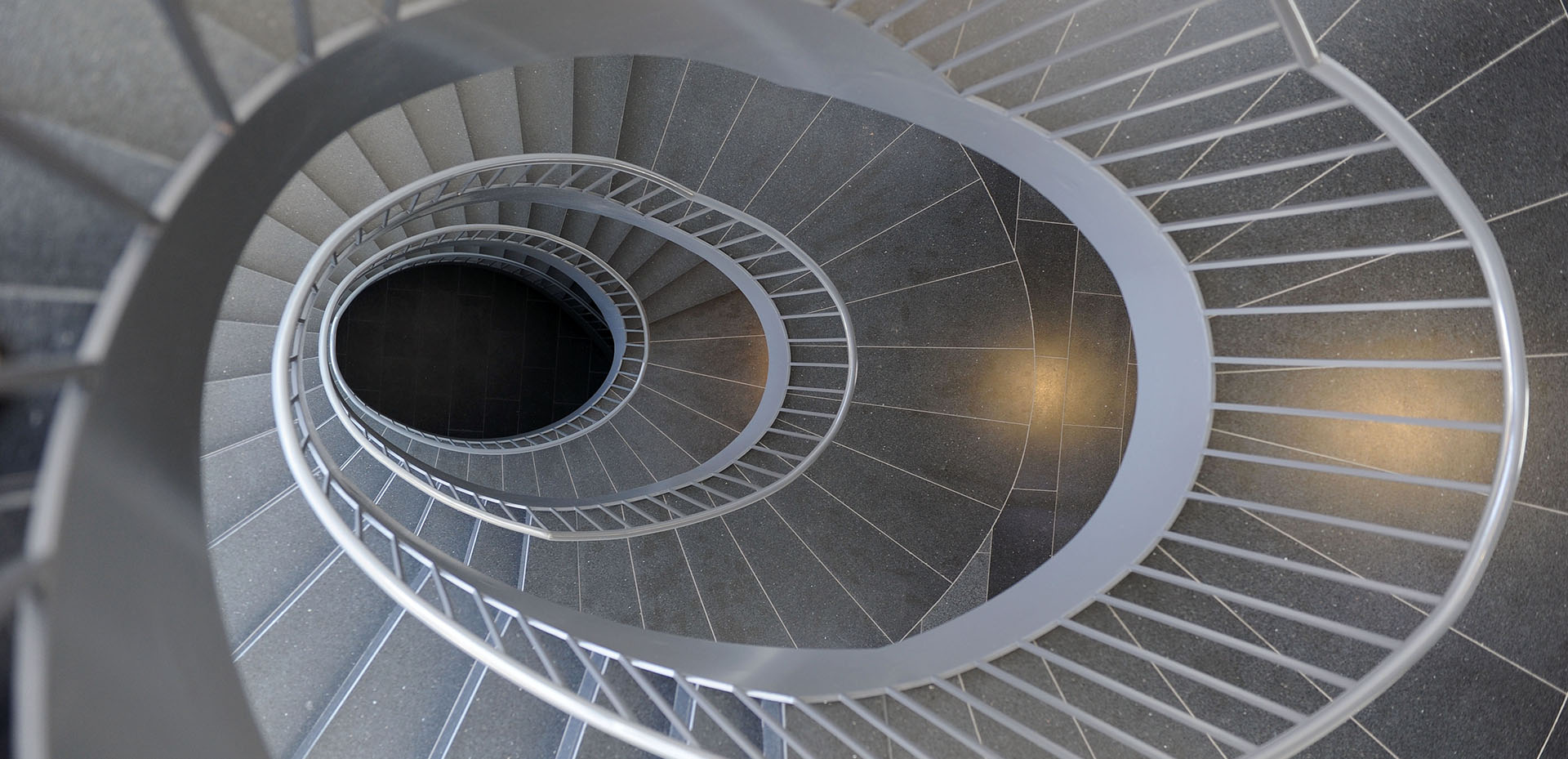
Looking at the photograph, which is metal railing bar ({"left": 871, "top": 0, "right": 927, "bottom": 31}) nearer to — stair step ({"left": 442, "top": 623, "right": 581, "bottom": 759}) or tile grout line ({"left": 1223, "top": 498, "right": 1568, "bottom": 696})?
tile grout line ({"left": 1223, "top": 498, "right": 1568, "bottom": 696})

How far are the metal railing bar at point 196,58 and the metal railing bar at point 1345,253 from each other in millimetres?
2646

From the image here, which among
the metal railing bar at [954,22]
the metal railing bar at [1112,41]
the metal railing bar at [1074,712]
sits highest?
the metal railing bar at [954,22]

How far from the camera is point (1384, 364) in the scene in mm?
2271

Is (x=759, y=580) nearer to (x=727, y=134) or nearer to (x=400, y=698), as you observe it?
(x=400, y=698)

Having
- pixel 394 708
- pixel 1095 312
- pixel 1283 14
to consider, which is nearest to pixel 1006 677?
pixel 1283 14

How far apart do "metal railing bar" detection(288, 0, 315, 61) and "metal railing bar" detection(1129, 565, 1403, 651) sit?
2971 mm

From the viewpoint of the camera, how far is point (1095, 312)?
579cm

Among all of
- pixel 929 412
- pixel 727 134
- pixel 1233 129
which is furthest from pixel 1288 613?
pixel 727 134

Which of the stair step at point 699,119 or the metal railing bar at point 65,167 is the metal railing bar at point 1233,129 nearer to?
the metal railing bar at point 65,167

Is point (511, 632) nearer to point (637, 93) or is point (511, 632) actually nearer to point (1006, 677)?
point (1006, 677)

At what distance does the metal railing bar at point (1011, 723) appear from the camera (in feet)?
7.85

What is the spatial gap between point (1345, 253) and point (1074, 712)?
166 cm

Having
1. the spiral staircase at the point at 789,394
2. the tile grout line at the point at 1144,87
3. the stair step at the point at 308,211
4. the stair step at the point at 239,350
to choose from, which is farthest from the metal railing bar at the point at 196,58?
the stair step at the point at 308,211

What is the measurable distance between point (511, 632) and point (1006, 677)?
2.37 m
